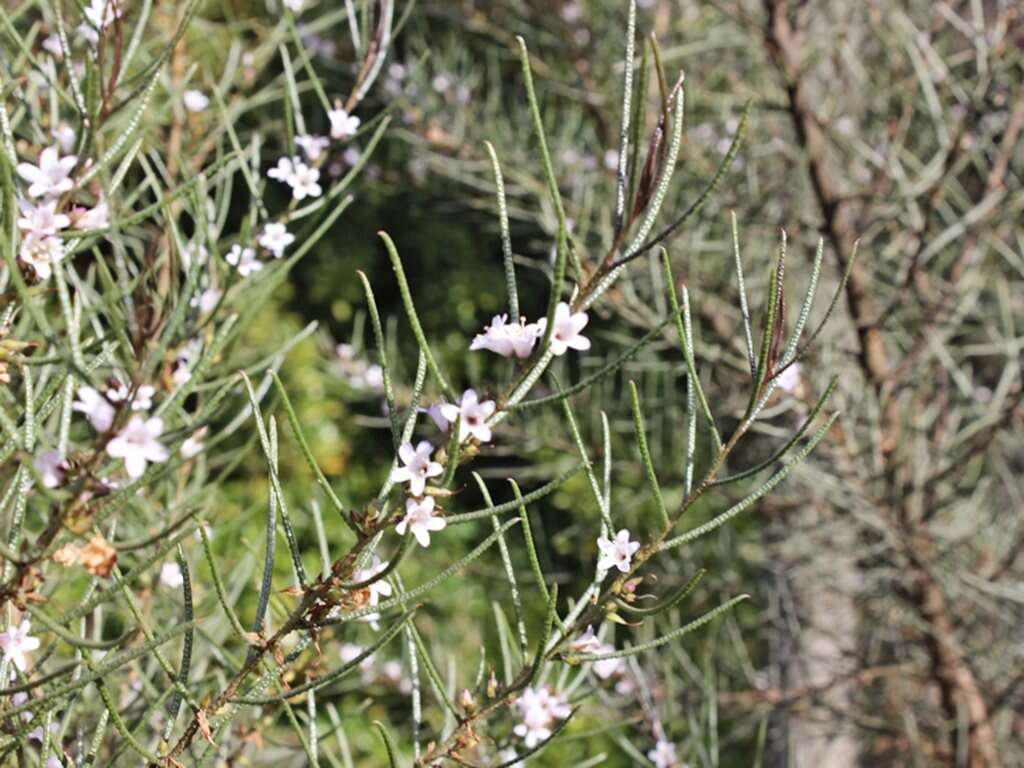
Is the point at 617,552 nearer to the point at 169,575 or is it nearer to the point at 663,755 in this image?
the point at 663,755

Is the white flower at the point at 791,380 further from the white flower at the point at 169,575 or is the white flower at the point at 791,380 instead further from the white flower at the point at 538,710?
the white flower at the point at 169,575

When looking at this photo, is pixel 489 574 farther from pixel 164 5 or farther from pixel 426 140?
pixel 164 5

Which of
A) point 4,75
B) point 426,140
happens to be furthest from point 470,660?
point 4,75

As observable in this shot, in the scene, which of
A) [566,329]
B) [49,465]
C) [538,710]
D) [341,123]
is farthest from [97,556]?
[341,123]

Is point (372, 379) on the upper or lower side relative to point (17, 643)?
upper

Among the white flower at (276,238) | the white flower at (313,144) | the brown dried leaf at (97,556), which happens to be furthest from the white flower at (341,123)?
the brown dried leaf at (97,556)

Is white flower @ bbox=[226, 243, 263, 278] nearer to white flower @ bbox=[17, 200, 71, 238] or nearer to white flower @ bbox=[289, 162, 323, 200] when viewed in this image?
white flower @ bbox=[289, 162, 323, 200]

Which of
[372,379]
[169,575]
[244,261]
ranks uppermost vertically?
[372,379]
